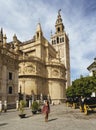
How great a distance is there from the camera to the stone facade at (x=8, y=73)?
106 feet

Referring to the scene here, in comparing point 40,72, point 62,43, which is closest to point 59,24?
point 62,43

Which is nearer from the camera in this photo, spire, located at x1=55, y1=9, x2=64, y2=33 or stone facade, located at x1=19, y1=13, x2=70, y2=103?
stone facade, located at x1=19, y1=13, x2=70, y2=103

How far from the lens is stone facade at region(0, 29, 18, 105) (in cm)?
3231

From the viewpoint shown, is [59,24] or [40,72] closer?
[40,72]

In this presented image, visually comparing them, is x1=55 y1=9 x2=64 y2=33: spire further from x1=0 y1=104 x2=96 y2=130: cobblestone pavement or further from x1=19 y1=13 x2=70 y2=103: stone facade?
x1=0 y1=104 x2=96 y2=130: cobblestone pavement

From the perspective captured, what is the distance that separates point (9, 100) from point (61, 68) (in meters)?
29.8

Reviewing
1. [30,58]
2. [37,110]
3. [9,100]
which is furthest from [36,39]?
[37,110]

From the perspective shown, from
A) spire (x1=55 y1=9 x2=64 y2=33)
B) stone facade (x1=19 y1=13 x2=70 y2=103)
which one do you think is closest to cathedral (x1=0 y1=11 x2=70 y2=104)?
stone facade (x1=19 y1=13 x2=70 y2=103)

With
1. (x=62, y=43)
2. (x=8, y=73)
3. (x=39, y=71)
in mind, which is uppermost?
(x=62, y=43)

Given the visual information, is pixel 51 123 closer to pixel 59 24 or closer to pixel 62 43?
pixel 62 43

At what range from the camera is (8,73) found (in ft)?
112

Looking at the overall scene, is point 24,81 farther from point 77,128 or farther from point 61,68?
point 77,128

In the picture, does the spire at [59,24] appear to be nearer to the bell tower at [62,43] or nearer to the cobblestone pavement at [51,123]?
the bell tower at [62,43]

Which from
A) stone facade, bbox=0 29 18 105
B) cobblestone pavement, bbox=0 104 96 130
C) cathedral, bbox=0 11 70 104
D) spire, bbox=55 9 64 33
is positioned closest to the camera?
cobblestone pavement, bbox=0 104 96 130
